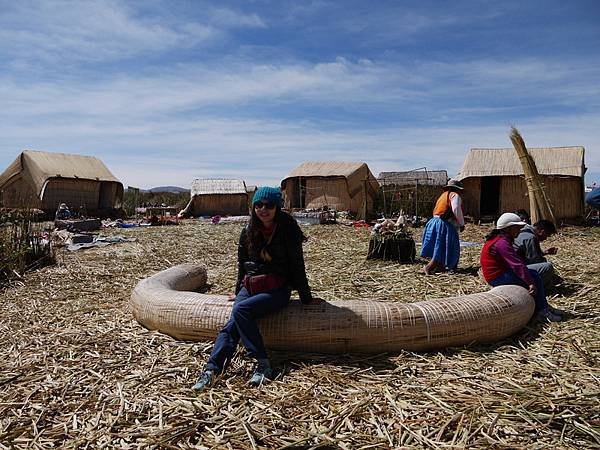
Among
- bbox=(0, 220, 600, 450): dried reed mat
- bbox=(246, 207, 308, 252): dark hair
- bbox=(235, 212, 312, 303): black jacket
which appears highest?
bbox=(246, 207, 308, 252): dark hair

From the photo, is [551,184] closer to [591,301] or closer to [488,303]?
[591,301]

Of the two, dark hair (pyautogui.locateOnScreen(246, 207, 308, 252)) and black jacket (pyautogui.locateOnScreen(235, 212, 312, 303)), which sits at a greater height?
dark hair (pyautogui.locateOnScreen(246, 207, 308, 252))

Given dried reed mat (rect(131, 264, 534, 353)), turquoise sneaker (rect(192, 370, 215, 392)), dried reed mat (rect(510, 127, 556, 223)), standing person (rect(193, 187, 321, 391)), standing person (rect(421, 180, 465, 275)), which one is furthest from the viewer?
dried reed mat (rect(510, 127, 556, 223))

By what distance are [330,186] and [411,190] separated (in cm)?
403

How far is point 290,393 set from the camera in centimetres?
275

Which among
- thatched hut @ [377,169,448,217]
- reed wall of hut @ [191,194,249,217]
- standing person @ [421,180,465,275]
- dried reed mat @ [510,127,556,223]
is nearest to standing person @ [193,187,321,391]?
standing person @ [421,180,465,275]

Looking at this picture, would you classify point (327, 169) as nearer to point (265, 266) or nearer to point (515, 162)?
point (515, 162)

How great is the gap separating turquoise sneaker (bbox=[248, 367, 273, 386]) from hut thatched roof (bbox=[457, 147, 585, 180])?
15325 millimetres

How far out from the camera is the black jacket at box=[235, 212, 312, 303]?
3.34 meters

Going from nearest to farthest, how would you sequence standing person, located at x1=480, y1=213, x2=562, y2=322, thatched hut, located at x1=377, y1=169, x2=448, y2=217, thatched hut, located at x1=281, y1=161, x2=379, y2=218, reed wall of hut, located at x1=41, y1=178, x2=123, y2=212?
standing person, located at x1=480, y1=213, x2=562, y2=322 → thatched hut, located at x1=377, y1=169, x2=448, y2=217 → reed wall of hut, located at x1=41, y1=178, x2=123, y2=212 → thatched hut, located at x1=281, y1=161, x2=379, y2=218

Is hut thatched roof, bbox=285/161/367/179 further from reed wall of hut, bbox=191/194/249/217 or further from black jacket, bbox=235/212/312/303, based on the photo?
black jacket, bbox=235/212/312/303

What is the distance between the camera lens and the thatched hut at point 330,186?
67.3 feet

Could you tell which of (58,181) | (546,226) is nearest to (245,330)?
(546,226)

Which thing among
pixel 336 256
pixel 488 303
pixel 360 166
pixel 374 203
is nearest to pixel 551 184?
pixel 374 203
